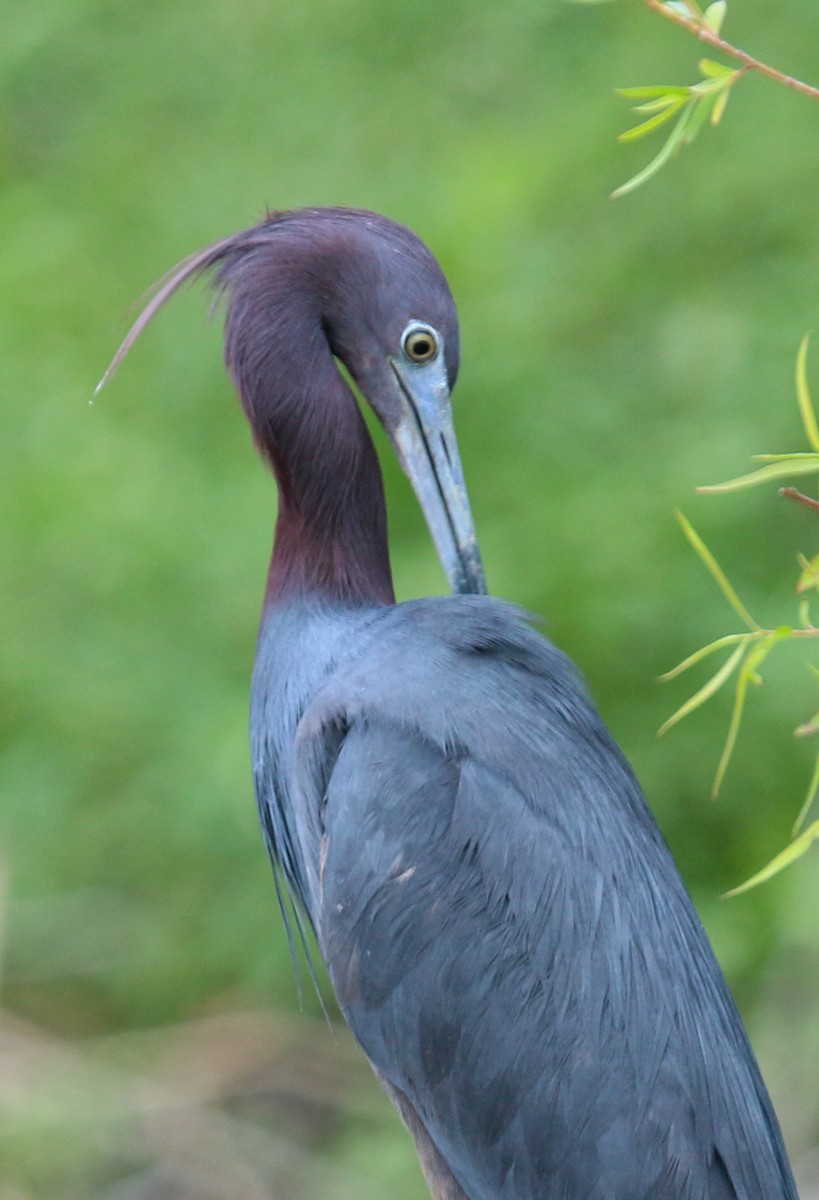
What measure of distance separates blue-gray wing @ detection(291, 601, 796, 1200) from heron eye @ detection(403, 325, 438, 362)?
0.53 m

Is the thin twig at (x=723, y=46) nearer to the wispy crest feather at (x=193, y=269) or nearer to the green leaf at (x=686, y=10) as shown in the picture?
the green leaf at (x=686, y=10)

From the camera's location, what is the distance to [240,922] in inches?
169

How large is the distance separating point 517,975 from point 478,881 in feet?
0.46

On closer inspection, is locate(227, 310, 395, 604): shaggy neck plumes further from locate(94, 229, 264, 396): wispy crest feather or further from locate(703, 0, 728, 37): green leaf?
locate(703, 0, 728, 37): green leaf

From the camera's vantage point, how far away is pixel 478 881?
230cm

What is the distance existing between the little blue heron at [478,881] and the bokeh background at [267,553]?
1.30 metres

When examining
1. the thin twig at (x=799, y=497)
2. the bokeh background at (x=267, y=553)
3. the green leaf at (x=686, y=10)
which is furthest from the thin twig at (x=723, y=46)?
the bokeh background at (x=267, y=553)

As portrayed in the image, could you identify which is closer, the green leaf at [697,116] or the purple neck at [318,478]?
the green leaf at [697,116]

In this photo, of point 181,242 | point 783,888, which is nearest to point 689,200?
point 181,242

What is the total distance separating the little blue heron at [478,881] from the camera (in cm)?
227

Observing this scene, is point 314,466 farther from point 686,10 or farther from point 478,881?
point 686,10

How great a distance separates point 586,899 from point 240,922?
2138 millimetres

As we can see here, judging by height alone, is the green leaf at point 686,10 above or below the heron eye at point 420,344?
above

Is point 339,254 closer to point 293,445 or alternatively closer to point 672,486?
point 293,445
